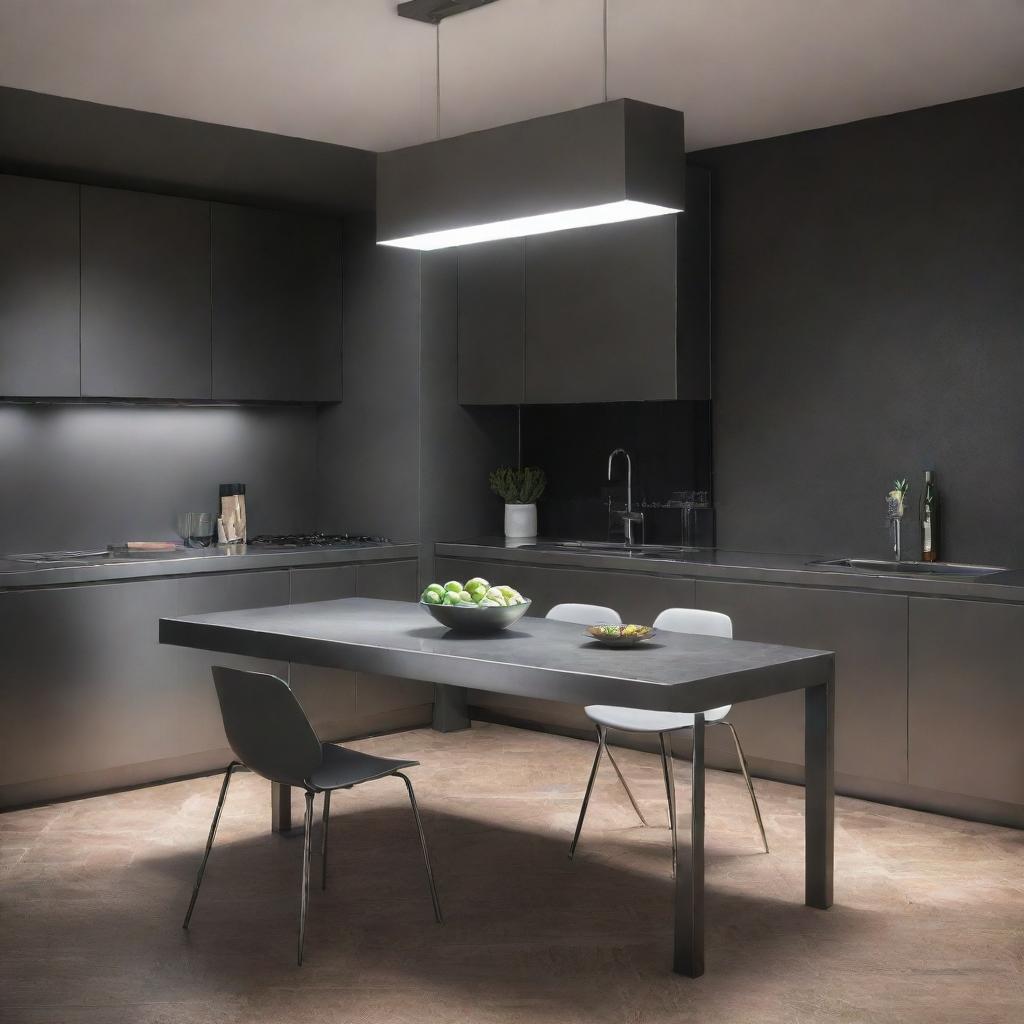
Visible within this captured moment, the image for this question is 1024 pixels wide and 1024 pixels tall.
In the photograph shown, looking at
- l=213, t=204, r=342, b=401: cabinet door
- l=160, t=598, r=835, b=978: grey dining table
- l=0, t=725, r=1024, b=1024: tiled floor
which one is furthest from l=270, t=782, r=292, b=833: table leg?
l=213, t=204, r=342, b=401: cabinet door

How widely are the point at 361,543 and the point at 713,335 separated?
6.79ft

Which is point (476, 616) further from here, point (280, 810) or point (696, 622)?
point (280, 810)

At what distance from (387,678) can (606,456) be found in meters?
1.64

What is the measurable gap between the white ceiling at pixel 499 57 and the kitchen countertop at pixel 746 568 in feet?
6.42

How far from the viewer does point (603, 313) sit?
6348 mm

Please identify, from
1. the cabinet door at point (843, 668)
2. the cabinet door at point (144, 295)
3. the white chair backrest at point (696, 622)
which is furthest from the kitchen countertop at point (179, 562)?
the white chair backrest at point (696, 622)

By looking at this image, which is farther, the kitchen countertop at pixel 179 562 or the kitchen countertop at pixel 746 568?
the kitchen countertop at pixel 179 562

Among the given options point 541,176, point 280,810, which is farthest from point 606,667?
point 280,810

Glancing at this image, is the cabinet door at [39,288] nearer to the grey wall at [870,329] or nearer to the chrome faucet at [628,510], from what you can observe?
the chrome faucet at [628,510]

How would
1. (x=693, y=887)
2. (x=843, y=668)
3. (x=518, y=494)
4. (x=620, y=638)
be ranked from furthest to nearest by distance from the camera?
(x=518, y=494)
(x=843, y=668)
(x=620, y=638)
(x=693, y=887)

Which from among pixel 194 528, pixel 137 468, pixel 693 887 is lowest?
pixel 693 887

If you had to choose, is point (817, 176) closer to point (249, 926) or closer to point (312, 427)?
point (312, 427)

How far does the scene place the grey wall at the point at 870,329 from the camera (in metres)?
5.52

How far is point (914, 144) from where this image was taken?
18.8ft
